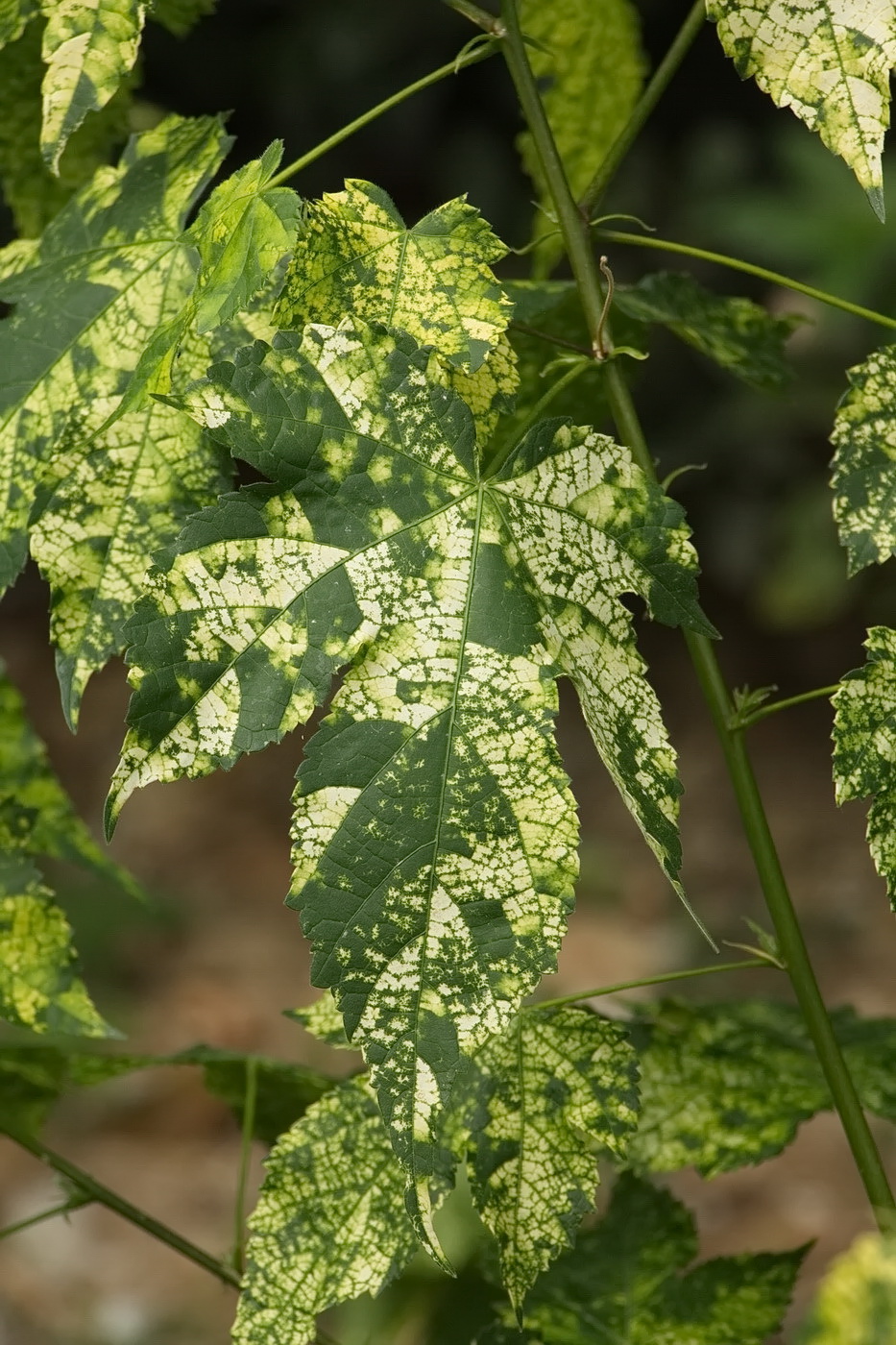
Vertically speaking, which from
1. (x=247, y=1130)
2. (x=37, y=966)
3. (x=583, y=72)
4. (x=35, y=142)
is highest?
(x=35, y=142)

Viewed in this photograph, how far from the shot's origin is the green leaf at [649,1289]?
1022mm

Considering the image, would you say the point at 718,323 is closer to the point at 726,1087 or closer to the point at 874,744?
the point at 874,744

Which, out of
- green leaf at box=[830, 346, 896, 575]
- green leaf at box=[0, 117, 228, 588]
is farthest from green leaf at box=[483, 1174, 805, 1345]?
green leaf at box=[0, 117, 228, 588]

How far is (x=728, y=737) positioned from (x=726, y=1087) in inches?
13.5

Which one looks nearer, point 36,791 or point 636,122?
point 636,122

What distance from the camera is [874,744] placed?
0.78m

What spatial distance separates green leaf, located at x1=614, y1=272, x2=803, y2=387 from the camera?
1071mm

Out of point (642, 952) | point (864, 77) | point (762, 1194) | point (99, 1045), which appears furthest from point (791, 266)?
point (864, 77)

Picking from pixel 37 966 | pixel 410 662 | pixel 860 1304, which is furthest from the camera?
pixel 37 966

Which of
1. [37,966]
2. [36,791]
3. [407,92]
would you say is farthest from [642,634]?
[407,92]

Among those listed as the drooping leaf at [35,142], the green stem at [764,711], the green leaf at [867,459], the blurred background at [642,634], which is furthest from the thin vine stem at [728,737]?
the blurred background at [642,634]

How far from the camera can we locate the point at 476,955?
69 cm

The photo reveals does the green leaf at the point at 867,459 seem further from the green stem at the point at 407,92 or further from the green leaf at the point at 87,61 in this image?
the green leaf at the point at 87,61

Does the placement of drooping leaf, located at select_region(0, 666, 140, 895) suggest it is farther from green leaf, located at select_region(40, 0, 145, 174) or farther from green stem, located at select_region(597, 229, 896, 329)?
green stem, located at select_region(597, 229, 896, 329)
